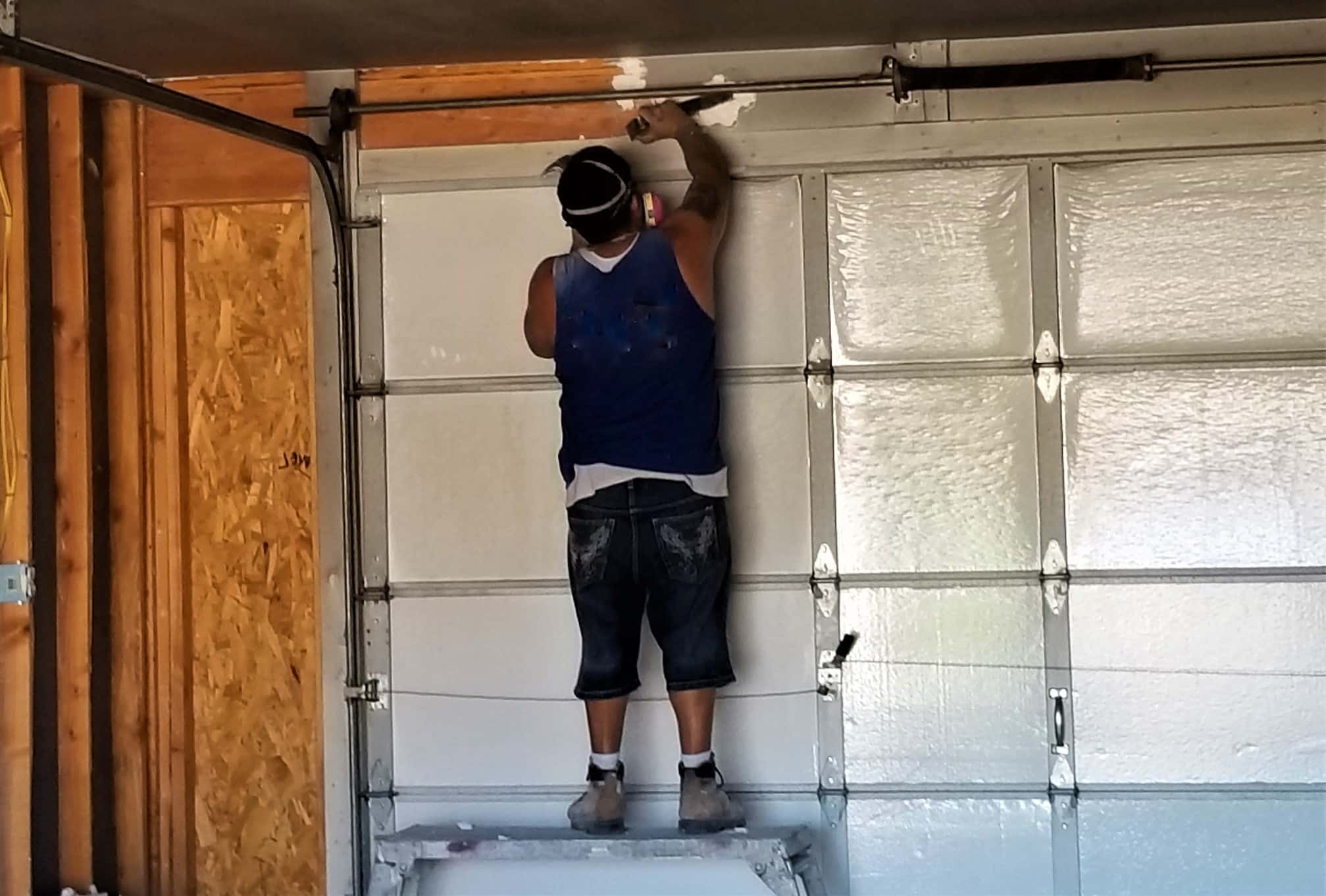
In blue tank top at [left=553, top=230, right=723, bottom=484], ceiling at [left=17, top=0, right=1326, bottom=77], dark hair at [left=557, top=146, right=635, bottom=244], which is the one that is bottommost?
blue tank top at [left=553, top=230, right=723, bottom=484]

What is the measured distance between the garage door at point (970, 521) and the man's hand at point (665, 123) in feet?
0.71

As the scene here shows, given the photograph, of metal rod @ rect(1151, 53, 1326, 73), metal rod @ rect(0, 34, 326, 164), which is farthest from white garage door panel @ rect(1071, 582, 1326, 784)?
metal rod @ rect(0, 34, 326, 164)

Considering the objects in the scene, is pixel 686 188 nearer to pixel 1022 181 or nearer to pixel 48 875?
pixel 1022 181

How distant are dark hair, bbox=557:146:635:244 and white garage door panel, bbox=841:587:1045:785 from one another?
119cm

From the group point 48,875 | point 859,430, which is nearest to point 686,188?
point 859,430

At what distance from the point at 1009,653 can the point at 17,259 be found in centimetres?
275

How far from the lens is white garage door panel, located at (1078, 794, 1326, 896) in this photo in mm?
3570

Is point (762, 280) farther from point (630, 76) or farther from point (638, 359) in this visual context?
point (630, 76)

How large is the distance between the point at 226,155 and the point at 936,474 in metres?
2.25

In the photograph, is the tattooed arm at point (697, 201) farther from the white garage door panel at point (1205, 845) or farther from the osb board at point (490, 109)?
the white garage door panel at point (1205, 845)

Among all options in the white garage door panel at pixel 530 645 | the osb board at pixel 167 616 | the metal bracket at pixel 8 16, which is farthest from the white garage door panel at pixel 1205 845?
the metal bracket at pixel 8 16

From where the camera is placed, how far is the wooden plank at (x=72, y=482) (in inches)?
145

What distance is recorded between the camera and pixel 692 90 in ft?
12.3

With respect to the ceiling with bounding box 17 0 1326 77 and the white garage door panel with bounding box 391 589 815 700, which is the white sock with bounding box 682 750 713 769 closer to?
the white garage door panel with bounding box 391 589 815 700
